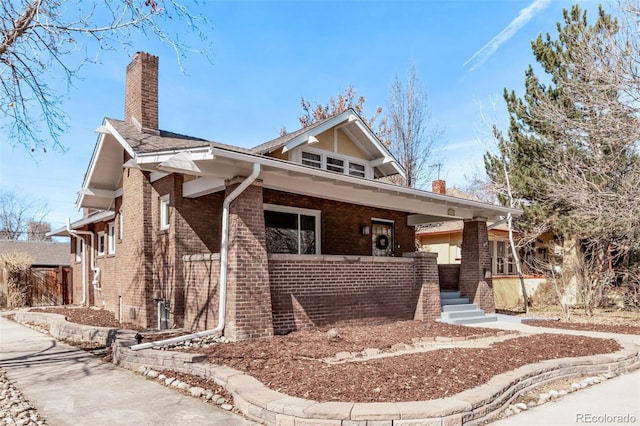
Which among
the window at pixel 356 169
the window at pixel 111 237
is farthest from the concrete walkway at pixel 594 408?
the window at pixel 111 237

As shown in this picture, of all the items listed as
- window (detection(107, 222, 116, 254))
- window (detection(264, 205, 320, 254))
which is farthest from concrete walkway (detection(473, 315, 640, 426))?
window (detection(107, 222, 116, 254))

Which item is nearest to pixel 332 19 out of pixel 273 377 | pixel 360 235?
pixel 360 235

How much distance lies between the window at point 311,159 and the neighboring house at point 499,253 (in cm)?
663

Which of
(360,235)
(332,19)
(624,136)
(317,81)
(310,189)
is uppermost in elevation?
(317,81)

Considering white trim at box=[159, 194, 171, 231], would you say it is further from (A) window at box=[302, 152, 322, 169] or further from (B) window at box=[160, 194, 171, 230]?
(A) window at box=[302, 152, 322, 169]

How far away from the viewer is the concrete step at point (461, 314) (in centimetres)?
1122

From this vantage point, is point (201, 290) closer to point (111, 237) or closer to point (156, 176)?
point (156, 176)

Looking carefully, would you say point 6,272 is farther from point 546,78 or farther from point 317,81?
point 546,78

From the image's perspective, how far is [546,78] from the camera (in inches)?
612

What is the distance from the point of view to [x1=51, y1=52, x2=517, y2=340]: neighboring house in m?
7.80

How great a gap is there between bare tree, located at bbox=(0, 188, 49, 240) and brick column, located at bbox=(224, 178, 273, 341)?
4813cm

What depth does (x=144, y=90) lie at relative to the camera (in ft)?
36.4

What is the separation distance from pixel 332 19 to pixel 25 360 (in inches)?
442

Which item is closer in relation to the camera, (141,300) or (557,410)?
(557,410)
